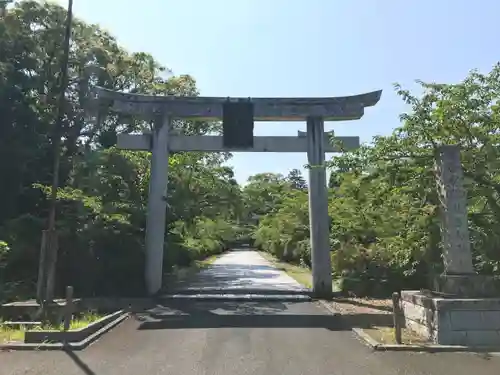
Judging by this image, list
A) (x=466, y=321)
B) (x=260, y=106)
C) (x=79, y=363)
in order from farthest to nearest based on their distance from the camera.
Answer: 1. (x=260, y=106)
2. (x=466, y=321)
3. (x=79, y=363)

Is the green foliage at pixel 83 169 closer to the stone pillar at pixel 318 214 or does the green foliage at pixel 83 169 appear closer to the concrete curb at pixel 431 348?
the stone pillar at pixel 318 214

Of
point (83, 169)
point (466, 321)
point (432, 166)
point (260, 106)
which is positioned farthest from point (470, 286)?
point (83, 169)

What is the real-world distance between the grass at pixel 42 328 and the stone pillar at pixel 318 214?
20.8ft

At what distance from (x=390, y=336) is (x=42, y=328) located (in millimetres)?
6574

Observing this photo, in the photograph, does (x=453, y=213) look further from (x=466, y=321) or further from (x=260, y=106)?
(x=260, y=106)

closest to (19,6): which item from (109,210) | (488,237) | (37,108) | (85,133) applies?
(37,108)

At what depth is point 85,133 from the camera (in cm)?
2345

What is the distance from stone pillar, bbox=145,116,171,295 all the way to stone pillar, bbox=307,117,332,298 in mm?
4449

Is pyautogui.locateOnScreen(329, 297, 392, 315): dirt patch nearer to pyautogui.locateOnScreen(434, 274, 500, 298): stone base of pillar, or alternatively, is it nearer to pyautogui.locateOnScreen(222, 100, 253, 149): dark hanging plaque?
pyautogui.locateOnScreen(434, 274, 500, 298): stone base of pillar

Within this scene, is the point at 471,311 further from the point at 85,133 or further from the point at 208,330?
the point at 85,133

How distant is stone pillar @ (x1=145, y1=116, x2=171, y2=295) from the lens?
1455cm

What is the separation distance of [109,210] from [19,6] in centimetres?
1214

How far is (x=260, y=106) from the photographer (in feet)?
49.1

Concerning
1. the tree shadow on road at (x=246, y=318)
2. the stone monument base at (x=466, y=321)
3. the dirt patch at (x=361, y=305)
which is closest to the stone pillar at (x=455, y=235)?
the stone monument base at (x=466, y=321)
